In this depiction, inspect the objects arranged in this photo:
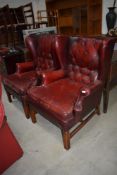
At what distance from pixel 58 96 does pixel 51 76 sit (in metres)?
0.39

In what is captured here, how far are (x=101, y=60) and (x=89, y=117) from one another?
2.23 feet

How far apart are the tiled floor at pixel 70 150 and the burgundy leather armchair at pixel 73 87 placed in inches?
4.4

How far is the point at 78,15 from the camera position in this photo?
5164 mm

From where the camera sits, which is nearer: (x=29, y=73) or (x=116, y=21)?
(x=29, y=73)

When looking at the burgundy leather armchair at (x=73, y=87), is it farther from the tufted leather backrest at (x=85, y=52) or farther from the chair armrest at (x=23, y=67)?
the chair armrest at (x=23, y=67)

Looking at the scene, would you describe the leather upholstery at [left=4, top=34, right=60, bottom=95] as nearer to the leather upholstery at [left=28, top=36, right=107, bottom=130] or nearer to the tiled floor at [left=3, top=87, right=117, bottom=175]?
the leather upholstery at [left=28, top=36, right=107, bottom=130]

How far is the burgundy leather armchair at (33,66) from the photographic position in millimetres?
1986

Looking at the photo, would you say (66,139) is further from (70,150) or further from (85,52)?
(85,52)

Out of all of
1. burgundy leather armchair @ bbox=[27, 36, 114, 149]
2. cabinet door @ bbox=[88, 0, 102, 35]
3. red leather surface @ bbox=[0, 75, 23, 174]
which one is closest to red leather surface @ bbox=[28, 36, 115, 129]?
burgundy leather armchair @ bbox=[27, 36, 114, 149]

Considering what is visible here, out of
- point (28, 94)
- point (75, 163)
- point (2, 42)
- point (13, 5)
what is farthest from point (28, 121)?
point (13, 5)

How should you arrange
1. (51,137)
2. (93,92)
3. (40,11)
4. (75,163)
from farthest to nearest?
(40,11), (51,137), (93,92), (75,163)

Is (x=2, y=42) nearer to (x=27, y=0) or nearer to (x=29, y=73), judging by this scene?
(x=27, y=0)

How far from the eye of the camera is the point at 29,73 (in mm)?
2303

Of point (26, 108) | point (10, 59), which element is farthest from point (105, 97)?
point (10, 59)
